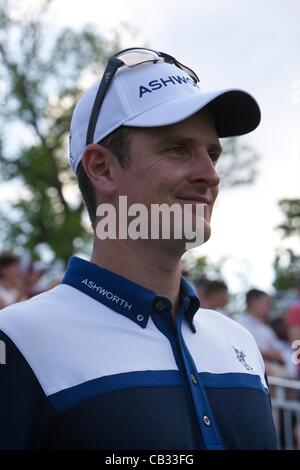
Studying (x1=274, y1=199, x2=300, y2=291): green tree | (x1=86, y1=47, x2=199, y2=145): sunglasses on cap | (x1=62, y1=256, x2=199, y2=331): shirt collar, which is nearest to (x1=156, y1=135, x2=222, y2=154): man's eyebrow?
(x1=86, y1=47, x2=199, y2=145): sunglasses on cap

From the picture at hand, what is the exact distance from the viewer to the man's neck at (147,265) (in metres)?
2.15

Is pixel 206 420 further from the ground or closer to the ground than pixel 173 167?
closer to the ground

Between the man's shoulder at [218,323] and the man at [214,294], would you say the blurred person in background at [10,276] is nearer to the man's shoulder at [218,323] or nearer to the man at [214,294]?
the man at [214,294]

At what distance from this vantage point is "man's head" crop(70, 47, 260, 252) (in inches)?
83.0

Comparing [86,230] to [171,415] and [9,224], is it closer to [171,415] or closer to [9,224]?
[9,224]

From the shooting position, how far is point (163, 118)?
209cm

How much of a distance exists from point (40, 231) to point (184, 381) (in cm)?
2124

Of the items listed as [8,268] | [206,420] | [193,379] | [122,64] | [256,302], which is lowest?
[206,420]

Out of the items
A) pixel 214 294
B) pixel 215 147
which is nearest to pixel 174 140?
pixel 215 147

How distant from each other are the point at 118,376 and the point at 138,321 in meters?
0.21

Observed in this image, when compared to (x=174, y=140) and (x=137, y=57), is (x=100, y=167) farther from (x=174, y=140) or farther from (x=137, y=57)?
(x=137, y=57)

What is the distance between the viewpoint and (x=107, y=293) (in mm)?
2100

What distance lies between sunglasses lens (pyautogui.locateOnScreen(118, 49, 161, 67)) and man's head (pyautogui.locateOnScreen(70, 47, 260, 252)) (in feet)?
0.05

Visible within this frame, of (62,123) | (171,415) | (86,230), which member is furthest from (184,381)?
(62,123)
